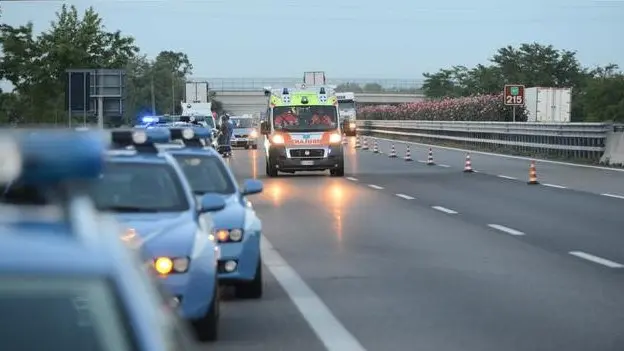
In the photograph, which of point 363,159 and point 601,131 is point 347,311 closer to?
point 601,131

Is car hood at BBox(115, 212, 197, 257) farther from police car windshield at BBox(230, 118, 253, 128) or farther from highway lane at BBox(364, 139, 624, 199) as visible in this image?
police car windshield at BBox(230, 118, 253, 128)

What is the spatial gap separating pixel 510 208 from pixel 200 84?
146 feet

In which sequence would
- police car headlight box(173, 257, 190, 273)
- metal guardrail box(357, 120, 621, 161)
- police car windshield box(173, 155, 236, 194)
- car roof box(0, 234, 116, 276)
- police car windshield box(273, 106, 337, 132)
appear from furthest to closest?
1. metal guardrail box(357, 120, 621, 161)
2. police car windshield box(273, 106, 337, 132)
3. police car windshield box(173, 155, 236, 194)
4. police car headlight box(173, 257, 190, 273)
5. car roof box(0, 234, 116, 276)

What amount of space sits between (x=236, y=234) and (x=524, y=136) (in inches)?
1347

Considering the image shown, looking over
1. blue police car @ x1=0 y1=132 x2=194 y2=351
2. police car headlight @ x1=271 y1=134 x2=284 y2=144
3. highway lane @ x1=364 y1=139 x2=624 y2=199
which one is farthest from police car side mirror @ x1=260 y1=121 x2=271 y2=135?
blue police car @ x1=0 y1=132 x2=194 y2=351

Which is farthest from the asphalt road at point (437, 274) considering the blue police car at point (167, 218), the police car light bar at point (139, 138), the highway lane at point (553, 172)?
the highway lane at point (553, 172)

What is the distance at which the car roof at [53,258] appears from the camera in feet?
8.01

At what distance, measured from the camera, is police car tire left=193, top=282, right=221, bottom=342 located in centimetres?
767

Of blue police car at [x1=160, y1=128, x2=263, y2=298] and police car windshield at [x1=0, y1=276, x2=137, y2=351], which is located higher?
police car windshield at [x1=0, y1=276, x2=137, y2=351]

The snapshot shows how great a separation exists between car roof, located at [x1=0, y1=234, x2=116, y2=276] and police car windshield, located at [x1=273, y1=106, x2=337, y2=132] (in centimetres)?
2860

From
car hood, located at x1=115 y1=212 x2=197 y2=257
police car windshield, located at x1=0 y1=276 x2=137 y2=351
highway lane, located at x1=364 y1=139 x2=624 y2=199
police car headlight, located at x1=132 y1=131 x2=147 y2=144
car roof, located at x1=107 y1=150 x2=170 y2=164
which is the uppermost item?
police car headlight, located at x1=132 y1=131 x2=147 y2=144

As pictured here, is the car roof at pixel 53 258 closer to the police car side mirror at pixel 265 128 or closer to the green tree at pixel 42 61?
the police car side mirror at pixel 265 128

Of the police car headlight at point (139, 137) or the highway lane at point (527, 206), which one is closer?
the police car headlight at point (139, 137)

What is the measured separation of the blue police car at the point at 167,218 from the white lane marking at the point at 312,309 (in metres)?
0.95
